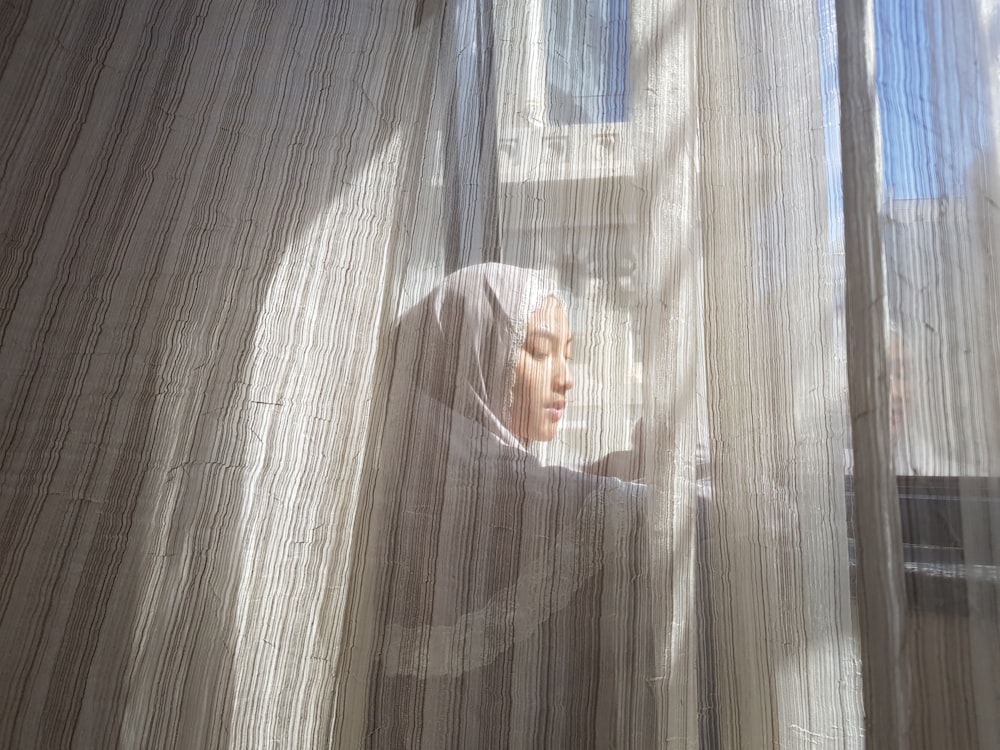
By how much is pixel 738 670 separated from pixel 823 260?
435mm

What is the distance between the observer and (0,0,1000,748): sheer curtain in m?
0.64

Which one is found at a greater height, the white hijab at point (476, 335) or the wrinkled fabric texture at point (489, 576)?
the white hijab at point (476, 335)

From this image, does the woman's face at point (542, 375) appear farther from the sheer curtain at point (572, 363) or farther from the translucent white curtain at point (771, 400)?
the translucent white curtain at point (771, 400)

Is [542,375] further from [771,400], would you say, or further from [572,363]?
[771,400]

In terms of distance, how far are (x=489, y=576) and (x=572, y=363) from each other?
260 mm

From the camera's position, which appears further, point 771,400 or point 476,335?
point 476,335

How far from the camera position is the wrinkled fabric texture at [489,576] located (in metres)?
0.74

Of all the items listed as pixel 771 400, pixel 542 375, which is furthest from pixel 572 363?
pixel 771 400

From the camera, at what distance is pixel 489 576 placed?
79cm

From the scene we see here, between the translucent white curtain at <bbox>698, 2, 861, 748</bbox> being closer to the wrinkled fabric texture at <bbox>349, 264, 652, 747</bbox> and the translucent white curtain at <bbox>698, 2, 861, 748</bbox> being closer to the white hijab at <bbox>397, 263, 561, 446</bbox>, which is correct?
the wrinkled fabric texture at <bbox>349, 264, 652, 747</bbox>

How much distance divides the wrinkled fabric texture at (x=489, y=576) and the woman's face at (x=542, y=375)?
1 cm

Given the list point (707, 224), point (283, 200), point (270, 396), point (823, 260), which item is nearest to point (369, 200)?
point (283, 200)

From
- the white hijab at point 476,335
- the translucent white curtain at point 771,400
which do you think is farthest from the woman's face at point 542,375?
the translucent white curtain at point 771,400

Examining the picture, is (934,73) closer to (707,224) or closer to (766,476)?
(707,224)
